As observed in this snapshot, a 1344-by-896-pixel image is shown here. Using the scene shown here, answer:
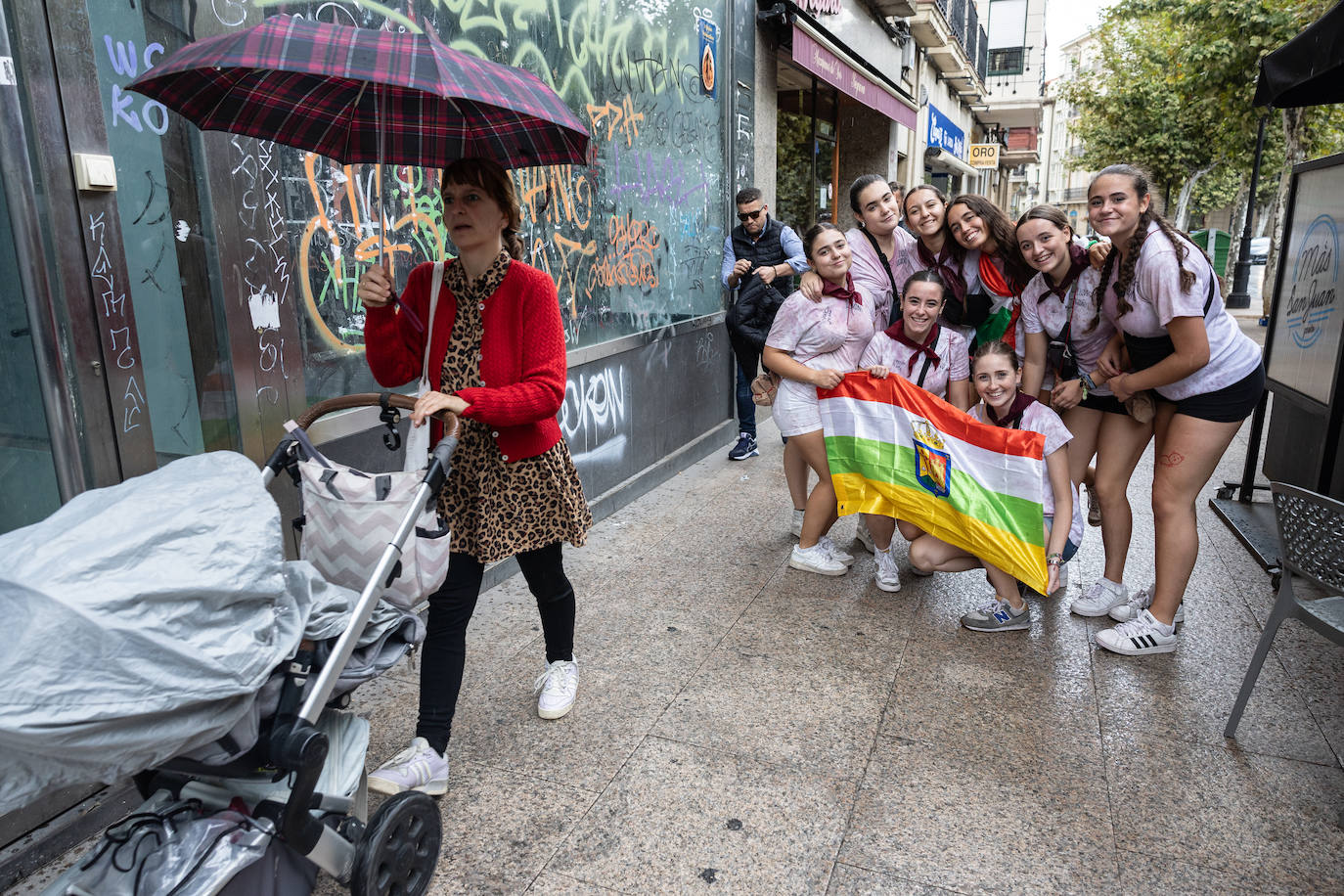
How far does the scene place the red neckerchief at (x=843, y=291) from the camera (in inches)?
165

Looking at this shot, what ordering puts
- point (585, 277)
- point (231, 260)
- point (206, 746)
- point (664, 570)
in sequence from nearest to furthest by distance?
point (206, 746), point (231, 260), point (664, 570), point (585, 277)

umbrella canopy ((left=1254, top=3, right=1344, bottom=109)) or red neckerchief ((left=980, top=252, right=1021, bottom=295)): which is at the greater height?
umbrella canopy ((left=1254, top=3, right=1344, bottom=109))

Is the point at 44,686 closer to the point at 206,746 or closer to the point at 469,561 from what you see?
the point at 206,746

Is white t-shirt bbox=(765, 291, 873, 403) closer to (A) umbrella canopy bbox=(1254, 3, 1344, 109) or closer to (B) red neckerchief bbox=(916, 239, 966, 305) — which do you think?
(B) red neckerchief bbox=(916, 239, 966, 305)

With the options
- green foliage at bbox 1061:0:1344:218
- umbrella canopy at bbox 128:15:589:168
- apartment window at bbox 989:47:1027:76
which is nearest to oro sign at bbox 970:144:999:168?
green foliage at bbox 1061:0:1344:218

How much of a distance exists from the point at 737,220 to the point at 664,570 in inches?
150

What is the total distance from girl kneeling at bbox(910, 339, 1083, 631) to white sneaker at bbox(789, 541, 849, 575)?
77cm

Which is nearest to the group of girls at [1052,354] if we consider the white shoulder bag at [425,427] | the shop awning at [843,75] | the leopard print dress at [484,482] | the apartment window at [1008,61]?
the leopard print dress at [484,482]

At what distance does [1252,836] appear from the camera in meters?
2.54

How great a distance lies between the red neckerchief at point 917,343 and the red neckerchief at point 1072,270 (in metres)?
0.51

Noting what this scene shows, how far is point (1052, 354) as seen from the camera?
155 inches

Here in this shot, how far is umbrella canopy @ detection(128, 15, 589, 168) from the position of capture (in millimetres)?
1969

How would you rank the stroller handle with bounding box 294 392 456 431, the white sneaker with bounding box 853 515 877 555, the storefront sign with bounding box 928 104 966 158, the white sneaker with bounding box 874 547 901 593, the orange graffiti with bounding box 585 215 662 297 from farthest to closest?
the storefront sign with bounding box 928 104 966 158 → the orange graffiti with bounding box 585 215 662 297 → the white sneaker with bounding box 853 515 877 555 → the white sneaker with bounding box 874 547 901 593 → the stroller handle with bounding box 294 392 456 431

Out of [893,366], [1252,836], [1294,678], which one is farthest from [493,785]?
[1294,678]
